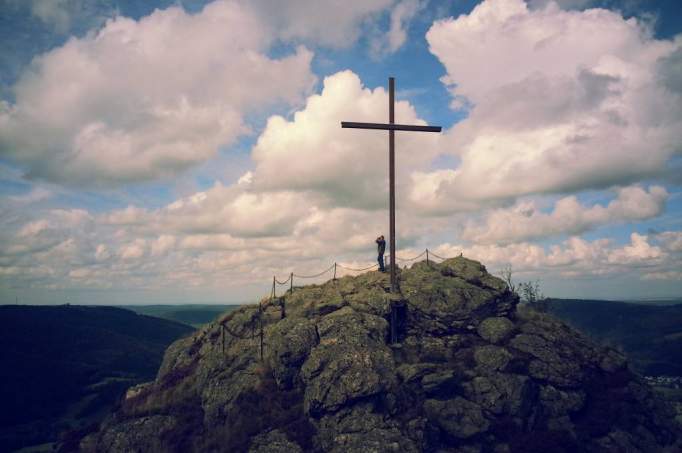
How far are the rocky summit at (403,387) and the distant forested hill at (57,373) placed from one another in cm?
9057

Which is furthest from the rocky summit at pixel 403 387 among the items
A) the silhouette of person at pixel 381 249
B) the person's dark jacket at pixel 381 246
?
the person's dark jacket at pixel 381 246

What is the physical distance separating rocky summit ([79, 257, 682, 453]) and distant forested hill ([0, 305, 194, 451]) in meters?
90.6

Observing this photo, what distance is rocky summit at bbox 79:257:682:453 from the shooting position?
19.2 meters

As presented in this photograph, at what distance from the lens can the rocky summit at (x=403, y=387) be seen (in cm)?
1919

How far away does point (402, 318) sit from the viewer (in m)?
26.0

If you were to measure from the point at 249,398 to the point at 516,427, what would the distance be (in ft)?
46.3

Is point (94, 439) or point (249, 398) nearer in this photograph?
point (249, 398)

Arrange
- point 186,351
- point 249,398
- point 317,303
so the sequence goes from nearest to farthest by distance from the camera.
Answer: point 249,398
point 317,303
point 186,351

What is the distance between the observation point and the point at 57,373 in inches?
5044

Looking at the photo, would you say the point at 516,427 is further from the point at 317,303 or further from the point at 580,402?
the point at 317,303

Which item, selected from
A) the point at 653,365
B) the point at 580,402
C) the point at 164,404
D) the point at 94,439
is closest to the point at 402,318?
the point at 580,402

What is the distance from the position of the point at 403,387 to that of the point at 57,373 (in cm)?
15020

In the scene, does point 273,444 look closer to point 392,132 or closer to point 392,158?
point 392,158

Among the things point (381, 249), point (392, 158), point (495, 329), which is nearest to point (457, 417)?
point (495, 329)
